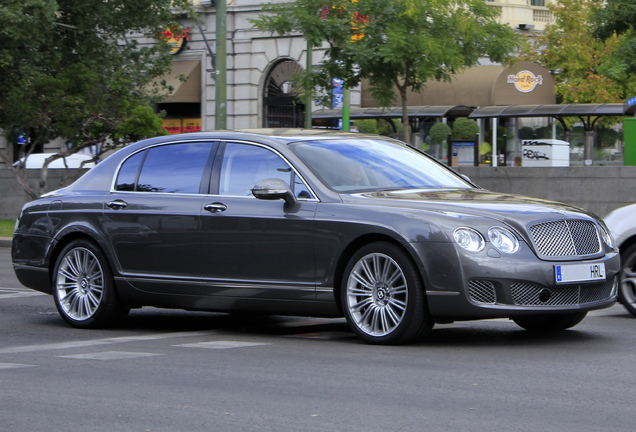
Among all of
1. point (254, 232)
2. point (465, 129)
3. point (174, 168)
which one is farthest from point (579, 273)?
point (465, 129)

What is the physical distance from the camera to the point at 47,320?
949cm

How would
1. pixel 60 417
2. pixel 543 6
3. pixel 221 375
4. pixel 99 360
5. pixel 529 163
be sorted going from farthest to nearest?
1. pixel 543 6
2. pixel 529 163
3. pixel 99 360
4. pixel 221 375
5. pixel 60 417

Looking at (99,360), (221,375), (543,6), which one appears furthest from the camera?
(543,6)

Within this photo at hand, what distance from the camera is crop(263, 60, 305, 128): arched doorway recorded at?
37000 millimetres

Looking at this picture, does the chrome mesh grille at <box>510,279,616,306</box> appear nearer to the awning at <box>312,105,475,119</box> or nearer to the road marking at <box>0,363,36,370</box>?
the road marking at <box>0,363,36,370</box>

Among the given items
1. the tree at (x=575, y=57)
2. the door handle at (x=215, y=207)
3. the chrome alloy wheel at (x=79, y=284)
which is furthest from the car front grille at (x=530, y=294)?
the tree at (x=575, y=57)

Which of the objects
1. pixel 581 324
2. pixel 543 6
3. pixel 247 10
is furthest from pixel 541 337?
pixel 543 6

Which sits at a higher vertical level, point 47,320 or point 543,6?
point 543,6

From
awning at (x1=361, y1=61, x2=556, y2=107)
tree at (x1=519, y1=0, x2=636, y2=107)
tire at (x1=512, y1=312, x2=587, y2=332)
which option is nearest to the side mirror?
tire at (x1=512, y1=312, x2=587, y2=332)

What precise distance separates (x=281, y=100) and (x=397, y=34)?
16591 millimetres

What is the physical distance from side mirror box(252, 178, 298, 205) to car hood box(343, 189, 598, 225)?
415 mm

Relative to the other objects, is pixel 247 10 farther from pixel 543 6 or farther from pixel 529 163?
pixel 529 163

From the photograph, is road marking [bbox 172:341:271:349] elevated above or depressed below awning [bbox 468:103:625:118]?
below

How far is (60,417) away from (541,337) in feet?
12.7
